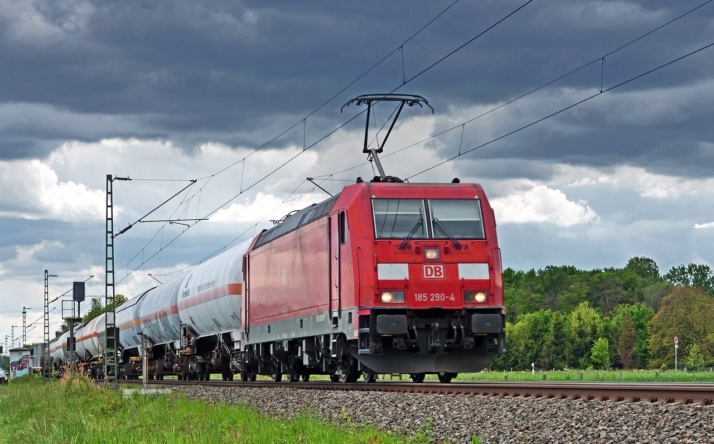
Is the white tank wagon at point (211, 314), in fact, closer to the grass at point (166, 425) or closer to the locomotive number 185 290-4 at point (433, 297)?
the grass at point (166, 425)

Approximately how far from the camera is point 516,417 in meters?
15.0

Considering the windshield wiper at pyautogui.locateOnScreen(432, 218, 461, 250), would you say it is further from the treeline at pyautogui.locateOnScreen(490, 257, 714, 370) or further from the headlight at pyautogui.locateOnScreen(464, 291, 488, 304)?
the treeline at pyautogui.locateOnScreen(490, 257, 714, 370)

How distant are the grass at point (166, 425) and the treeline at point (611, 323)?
238ft

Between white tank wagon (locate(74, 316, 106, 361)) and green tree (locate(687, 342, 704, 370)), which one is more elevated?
white tank wagon (locate(74, 316, 106, 361))

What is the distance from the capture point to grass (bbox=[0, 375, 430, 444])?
599 inches

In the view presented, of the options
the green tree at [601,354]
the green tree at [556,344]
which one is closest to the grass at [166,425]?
the green tree at [601,354]

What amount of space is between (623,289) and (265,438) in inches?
6728

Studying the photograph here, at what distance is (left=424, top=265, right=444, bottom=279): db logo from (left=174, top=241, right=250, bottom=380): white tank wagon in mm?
13019

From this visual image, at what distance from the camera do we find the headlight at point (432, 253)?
23.5 meters

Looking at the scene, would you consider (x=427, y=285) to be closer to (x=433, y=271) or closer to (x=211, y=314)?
(x=433, y=271)

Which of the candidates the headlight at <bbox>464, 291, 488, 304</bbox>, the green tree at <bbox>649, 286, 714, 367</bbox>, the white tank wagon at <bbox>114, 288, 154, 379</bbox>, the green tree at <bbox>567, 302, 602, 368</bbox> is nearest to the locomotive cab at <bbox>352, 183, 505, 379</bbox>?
the headlight at <bbox>464, 291, 488, 304</bbox>

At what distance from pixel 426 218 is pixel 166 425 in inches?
305

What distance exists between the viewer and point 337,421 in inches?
700

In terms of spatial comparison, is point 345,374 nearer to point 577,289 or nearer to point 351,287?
point 351,287
